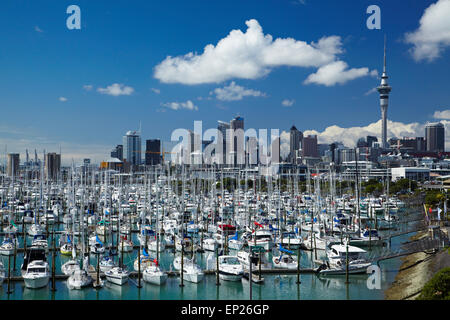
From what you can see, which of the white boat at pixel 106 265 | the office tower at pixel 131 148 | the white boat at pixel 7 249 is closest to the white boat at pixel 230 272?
the white boat at pixel 106 265

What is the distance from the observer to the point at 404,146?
507ft

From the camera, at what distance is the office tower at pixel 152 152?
95.0 m

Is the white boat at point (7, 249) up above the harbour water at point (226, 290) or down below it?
above

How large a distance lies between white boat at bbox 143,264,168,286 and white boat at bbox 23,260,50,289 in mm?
4048

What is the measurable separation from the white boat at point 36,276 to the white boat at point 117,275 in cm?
244

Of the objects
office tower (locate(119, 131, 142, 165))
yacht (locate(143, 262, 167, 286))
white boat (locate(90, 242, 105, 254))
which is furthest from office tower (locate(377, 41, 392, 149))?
yacht (locate(143, 262, 167, 286))

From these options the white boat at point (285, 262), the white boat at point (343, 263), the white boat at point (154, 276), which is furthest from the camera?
the white boat at point (285, 262)

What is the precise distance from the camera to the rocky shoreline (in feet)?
48.5

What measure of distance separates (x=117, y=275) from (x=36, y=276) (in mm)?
3176

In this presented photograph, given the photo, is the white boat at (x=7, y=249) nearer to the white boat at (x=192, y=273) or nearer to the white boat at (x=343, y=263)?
the white boat at (x=192, y=273)

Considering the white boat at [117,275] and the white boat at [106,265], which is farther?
the white boat at [106,265]
